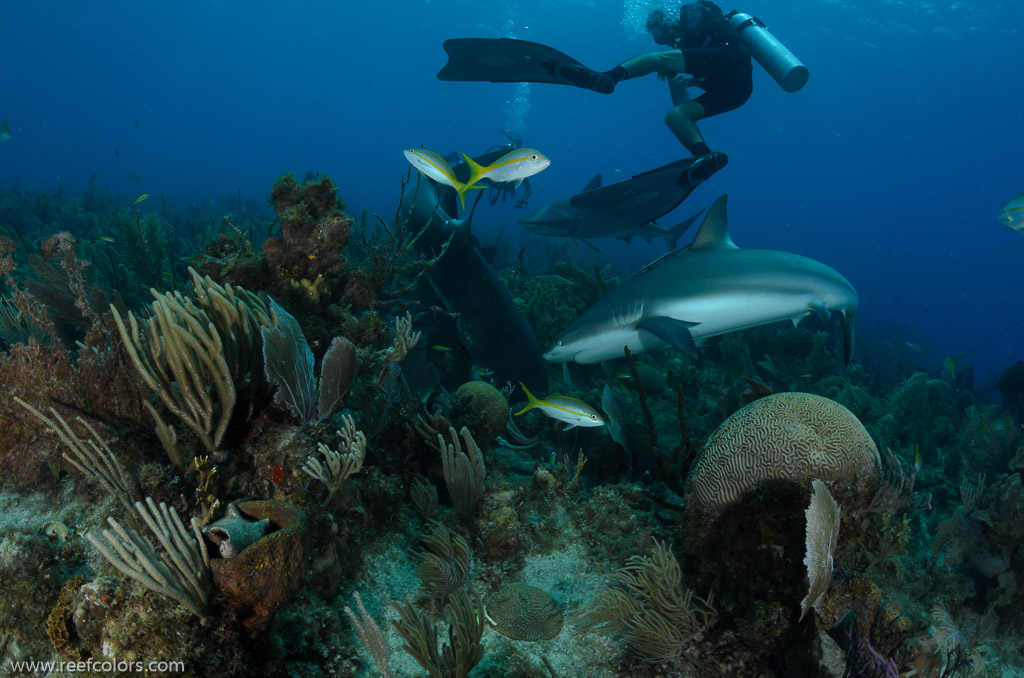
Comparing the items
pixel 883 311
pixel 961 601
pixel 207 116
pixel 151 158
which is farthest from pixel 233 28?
pixel 961 601

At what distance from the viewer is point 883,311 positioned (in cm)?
3894

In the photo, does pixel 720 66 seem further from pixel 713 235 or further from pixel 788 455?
pixel 788 455

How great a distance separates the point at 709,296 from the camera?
5051 millimetres

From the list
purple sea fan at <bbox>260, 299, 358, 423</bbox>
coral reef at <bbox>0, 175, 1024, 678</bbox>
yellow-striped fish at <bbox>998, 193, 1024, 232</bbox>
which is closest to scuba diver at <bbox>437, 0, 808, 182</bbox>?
yellow-striped fish at <bbox>998, 193, 1024, 232</bbox>

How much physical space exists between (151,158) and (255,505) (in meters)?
137

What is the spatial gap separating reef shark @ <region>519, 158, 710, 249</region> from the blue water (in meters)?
17.3

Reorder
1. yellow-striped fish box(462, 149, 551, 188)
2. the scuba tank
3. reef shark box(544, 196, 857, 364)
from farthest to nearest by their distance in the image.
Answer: the scuba tank
reef shark box(544, 196, 857, 364)
yellow-striped fish box(462, 149, 551, 188)

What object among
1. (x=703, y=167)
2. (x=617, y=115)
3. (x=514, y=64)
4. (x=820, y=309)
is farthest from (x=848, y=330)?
(x=617, y=115)

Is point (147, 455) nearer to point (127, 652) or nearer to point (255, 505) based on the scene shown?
point (255, 505)

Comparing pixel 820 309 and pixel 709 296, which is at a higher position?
pixel 709 296

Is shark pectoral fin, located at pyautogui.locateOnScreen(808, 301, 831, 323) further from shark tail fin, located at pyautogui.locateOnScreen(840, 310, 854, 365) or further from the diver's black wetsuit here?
the diver's black wetsuit

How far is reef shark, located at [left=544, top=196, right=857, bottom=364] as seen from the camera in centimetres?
504

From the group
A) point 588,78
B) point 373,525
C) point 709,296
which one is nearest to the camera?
point 373,525

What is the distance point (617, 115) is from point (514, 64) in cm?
17039
